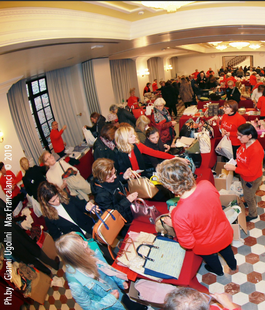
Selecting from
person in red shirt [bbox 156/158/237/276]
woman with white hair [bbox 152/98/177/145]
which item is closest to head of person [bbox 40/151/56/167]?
person in red shirt [bbox 156/158/237/276]

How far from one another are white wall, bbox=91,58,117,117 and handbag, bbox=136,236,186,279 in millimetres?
6257

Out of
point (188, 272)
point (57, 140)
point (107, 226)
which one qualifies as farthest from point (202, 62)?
point (188, 272)

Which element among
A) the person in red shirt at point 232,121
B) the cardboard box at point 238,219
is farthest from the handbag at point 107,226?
the person in red shirt at point 232,121

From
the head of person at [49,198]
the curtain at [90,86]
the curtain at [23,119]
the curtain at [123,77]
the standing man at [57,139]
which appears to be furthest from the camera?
the curtain at [123,77]

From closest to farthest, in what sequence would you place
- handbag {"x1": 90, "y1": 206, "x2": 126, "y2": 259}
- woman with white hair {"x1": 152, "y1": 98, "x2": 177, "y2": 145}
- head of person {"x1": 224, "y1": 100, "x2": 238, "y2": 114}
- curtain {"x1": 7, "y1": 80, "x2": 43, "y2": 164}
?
handbag {"x1": 90, "y1": 206, "x2": 126, "y2": 259}
head of person {"x1": 224, "y1": 100, "x2": 238, "y2": 114}
woman with white hair {"x1": 152, "y1": 98, "x2": 177, "y2": 145}
curtain {"x1": 7, "y1": 80, "x2": 43, "y2": 164}

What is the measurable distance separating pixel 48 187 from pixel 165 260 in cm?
142

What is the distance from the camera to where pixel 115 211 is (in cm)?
236

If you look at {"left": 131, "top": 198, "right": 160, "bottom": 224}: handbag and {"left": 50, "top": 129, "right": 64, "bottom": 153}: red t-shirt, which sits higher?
{"left": 50, "top": 129, "right": 64, "bottom": 153}: red t-shirt

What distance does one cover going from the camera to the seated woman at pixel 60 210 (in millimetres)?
2414

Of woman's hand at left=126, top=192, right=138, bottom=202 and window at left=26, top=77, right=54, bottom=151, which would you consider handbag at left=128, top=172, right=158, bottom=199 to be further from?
window at left=26, top=77, right=54, bottom=151

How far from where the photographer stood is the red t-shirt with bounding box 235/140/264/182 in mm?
2717

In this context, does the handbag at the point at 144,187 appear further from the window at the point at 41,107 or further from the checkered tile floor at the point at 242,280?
the window at the point at 41,107

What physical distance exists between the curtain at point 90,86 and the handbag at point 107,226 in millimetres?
5962

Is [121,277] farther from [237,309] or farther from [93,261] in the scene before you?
[237,309]
